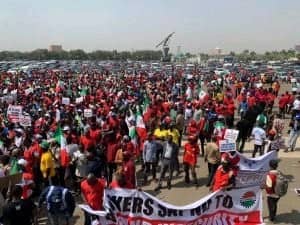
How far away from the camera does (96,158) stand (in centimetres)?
1236

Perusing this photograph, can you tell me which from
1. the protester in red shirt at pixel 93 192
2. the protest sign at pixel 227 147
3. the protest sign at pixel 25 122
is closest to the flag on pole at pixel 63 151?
the protest sign at pixel 25 122

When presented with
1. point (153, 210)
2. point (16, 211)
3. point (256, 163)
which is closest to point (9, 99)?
point (256, 163)

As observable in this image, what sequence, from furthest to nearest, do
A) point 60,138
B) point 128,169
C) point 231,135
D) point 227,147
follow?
point 231,135, point 60,138, point 227,147, point 128,169

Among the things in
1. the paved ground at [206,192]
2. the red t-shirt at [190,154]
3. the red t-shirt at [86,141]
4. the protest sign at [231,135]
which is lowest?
the paved ground at [206,192]

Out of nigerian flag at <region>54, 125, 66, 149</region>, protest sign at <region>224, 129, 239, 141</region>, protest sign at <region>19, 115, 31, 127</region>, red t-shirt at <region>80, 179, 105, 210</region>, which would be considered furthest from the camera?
protest sign at <region>19, 115, 31, 127</region>

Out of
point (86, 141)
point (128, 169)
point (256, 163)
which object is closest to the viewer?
point (128, 169)

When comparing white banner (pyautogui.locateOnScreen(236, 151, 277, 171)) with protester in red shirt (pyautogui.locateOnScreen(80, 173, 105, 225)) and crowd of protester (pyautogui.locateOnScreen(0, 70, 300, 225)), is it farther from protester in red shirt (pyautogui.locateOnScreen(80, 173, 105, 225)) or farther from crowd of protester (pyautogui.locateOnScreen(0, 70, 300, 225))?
protester in red shirt (pyautogui.locateOnScreen(80, 173, 105, 225))

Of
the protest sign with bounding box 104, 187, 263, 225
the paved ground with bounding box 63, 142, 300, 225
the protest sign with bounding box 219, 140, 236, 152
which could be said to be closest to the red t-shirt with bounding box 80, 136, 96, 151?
the paved ground with bounding box 63, 142, 300, 225

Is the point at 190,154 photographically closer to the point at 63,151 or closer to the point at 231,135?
the point at 231,135

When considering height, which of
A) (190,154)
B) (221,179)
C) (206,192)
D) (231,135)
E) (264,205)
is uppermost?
(231,135)

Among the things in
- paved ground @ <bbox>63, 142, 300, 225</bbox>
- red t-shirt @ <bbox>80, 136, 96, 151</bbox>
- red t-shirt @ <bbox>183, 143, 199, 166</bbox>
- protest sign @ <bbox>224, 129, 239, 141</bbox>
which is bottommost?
paved ground @ <bbox>63, 142, 300, 225</bbox>

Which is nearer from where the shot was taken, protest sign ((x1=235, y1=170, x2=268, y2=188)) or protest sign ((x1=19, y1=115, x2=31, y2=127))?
protest sign ((x1=235, y1=170, x2=268, y2=188))

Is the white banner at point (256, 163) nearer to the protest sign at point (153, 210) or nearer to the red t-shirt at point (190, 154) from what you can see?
the red t-shirt at point (190, 154)

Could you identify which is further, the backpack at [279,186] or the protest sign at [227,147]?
the protest sign at [227,147]
